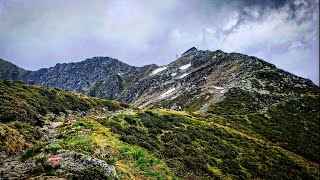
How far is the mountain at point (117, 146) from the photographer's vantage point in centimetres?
2142

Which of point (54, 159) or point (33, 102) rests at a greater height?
point (33, 102)

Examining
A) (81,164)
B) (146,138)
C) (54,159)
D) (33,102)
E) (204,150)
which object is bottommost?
(204,150)

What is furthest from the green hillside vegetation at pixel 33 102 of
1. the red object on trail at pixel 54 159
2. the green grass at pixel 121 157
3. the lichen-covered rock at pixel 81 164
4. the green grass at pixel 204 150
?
the lichen-covered rock at pixel 81 164

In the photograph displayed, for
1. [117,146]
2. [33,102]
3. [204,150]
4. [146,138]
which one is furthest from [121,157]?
[33,102]

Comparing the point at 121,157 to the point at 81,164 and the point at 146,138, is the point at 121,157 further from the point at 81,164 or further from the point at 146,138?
the point at 146,138

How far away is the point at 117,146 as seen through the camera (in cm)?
3105

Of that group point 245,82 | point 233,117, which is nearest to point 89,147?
point 233,117

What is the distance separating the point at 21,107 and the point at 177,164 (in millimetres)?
22132

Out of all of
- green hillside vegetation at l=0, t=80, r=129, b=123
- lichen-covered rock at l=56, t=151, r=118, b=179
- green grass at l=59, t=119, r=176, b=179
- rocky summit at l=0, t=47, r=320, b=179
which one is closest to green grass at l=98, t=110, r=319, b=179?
rocky summit at l=0, t=47, r=320, b=179

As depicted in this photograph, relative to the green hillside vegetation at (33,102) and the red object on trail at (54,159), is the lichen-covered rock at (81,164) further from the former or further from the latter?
the green hillside vegetation at (33,102)

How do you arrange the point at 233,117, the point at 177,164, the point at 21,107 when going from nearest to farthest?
the point at 177,164
the point at 21,107
the point at 233,117

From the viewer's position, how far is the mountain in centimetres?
2142

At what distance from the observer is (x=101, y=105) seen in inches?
2844

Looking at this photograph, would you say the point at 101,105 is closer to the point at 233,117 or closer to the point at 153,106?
the point at 233,117
